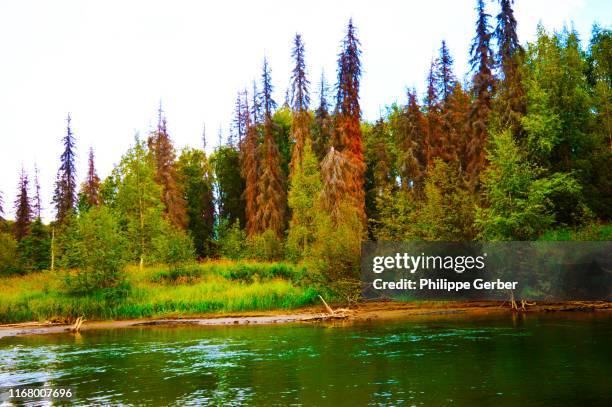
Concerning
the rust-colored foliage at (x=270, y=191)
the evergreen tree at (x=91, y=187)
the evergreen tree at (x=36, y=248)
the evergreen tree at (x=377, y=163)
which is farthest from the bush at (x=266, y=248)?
the evergreen tree at (x=91, y=187)

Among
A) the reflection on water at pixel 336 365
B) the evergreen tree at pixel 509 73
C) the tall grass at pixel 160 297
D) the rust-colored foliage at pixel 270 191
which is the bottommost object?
the reflection on water at pixel 336 365

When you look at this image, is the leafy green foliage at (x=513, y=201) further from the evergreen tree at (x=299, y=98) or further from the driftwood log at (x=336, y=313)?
the evergreen tree at (x=299, y=98)

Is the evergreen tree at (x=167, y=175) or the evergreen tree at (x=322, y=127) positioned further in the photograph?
the evergreen tree at (x=167, y=175)

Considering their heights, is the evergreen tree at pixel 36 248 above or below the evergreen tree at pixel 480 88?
below

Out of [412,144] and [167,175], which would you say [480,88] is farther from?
[167,175]

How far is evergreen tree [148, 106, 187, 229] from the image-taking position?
6500 centimetres

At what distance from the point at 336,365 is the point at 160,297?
2073cm

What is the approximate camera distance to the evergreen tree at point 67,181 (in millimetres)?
68294

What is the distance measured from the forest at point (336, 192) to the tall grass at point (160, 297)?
0.13m

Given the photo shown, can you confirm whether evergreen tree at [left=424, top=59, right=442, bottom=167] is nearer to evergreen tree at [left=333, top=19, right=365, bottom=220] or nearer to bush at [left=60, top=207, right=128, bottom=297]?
evergreen tree at [left=333, top=19, right=365, bottom=220]

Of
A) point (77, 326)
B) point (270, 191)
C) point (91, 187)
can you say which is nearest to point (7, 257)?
point (91, 187)

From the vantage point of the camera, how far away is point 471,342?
23.4 m

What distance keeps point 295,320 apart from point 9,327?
52.9 ft

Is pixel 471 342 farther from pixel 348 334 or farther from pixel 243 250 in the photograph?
pixel 243 250
